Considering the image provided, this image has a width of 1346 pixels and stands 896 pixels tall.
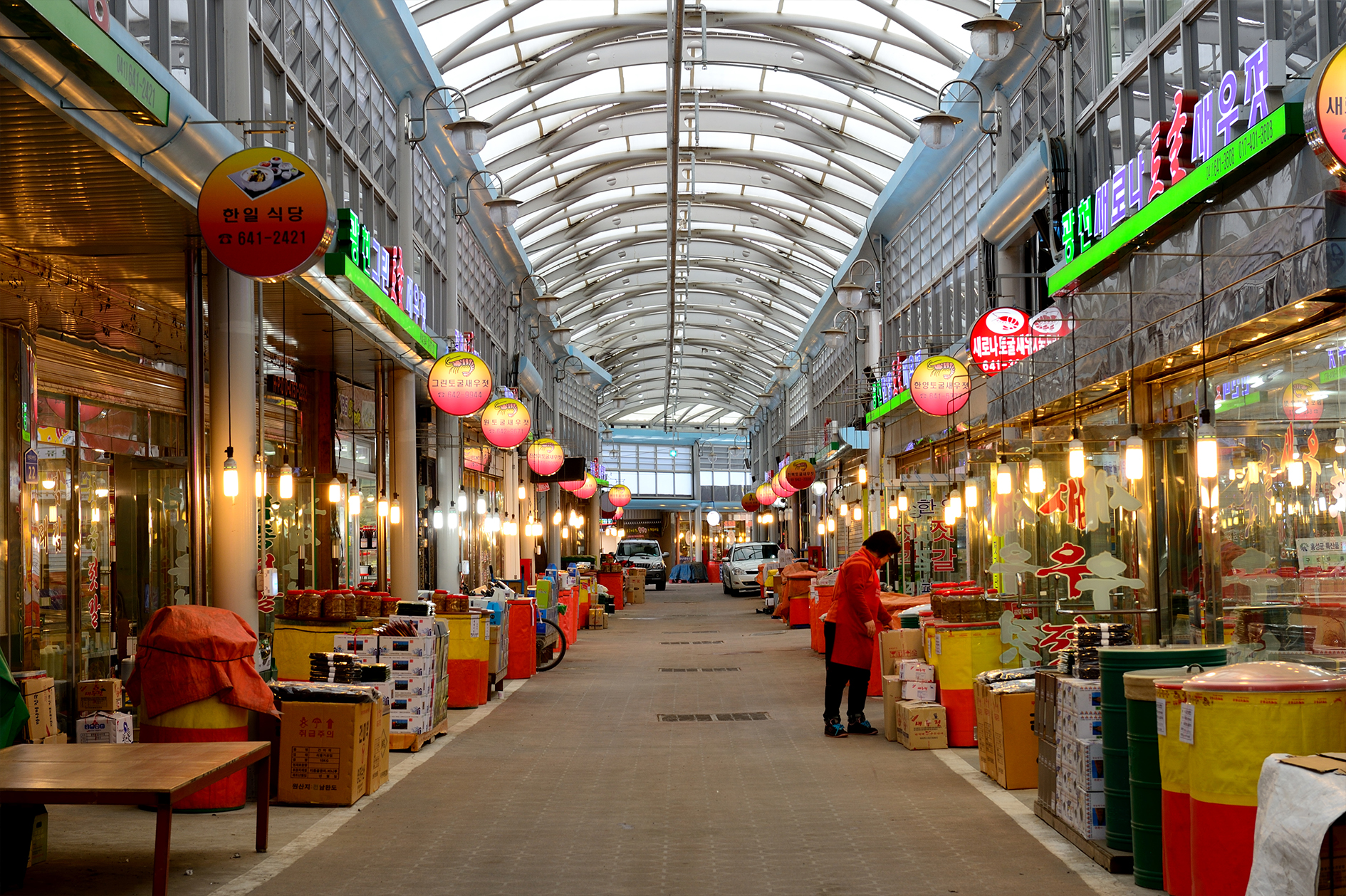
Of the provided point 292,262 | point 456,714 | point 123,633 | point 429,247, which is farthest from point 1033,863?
point 429,247

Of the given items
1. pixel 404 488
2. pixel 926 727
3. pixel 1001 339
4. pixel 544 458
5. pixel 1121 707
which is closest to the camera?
pixel 1121 707

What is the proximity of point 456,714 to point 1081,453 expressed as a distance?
584 cm

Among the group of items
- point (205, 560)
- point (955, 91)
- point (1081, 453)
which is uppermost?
point (955, 91)

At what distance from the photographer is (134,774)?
5098 millimetres

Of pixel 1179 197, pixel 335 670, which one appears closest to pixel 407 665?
pixel 335 670

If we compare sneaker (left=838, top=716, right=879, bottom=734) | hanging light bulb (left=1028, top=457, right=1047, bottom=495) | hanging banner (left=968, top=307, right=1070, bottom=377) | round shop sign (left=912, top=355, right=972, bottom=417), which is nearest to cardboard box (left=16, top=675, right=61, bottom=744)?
sneaker (left=838, top=716, right=879, bottom=734)

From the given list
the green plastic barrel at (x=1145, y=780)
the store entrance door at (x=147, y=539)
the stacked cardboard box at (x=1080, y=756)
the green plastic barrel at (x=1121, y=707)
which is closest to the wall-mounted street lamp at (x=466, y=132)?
the store entrance door at (x=147, y=539)

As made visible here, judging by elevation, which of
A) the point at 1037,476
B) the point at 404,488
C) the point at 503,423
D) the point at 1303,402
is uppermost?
the point at 503,423

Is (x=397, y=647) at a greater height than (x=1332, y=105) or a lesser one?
lesser

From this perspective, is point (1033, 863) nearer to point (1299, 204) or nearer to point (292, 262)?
point (1299, 204)

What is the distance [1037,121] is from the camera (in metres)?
14.4

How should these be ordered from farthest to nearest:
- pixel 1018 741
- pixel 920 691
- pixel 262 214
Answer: pixel 920 691, pixel 1018 741, pixel 262 214

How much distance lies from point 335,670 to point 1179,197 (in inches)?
256

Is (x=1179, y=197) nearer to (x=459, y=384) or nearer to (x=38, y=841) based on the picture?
(x=459, y=384)
